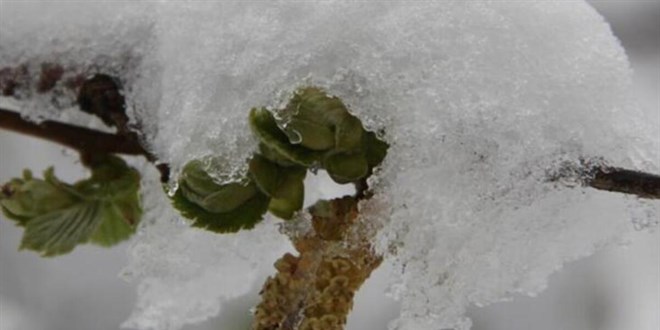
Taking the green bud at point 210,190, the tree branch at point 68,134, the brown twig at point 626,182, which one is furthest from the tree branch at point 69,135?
the brown twig at point 626,182

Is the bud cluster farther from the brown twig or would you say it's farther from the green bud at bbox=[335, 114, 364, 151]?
the brown twig

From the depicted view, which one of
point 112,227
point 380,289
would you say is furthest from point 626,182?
point 380,289

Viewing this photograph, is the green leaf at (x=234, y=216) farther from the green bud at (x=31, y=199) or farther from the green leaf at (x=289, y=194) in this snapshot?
the green bud at (x=31, y=199)

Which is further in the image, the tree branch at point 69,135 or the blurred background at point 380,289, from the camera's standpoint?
the blurred background at point 380,289

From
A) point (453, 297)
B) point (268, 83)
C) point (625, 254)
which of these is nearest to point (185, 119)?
point (268, 83)

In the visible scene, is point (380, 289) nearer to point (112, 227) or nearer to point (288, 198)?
point (112, 227)

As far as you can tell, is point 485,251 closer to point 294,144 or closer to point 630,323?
point 294,144
